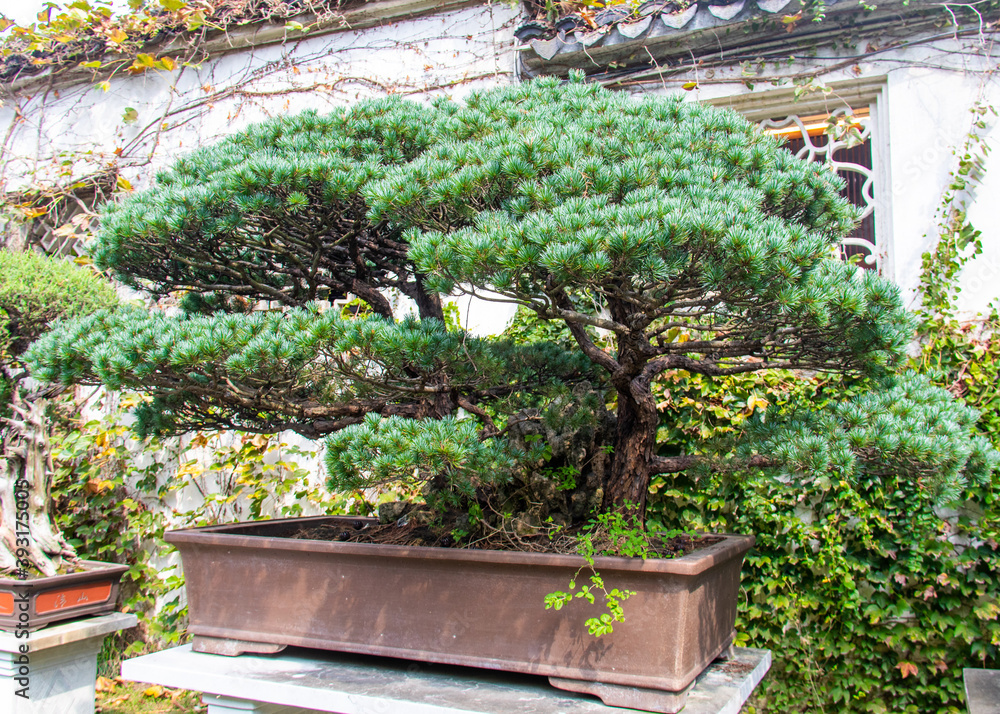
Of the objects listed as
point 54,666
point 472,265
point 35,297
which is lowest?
point 54,666

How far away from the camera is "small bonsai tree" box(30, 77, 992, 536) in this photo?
1160mm

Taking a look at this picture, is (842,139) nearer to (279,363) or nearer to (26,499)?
(279,363)

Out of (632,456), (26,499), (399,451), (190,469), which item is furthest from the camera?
(190,469)

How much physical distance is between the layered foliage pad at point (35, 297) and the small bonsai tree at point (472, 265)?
→ 0.96 metres

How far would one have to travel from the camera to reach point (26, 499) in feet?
8.02

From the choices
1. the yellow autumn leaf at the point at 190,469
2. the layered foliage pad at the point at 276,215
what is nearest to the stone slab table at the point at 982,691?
the layered foliage pad at the point at 276,215

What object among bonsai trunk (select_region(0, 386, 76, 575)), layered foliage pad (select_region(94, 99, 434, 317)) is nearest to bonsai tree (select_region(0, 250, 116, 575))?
bonsai trunk (select_region(0, 386, 76, 575))

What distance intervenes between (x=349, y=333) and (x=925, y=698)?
2196mm

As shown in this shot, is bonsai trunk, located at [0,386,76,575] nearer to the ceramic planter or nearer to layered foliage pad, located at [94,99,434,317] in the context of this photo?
the ceramic planter

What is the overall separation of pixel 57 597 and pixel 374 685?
1.52m

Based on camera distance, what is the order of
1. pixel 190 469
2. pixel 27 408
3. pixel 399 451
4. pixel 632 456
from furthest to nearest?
1. pixel 190 469
2. pixel 27 408
3. pixel 632 456
4. pixel 399 451

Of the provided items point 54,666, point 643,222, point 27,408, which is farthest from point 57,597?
point 643,222

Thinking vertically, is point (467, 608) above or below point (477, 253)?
below

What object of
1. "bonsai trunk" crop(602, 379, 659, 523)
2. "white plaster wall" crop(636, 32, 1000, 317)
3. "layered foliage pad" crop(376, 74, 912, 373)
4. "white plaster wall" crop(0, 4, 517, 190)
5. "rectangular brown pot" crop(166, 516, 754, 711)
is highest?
"white plaster wall" crop(0, 4, 517, 190)
